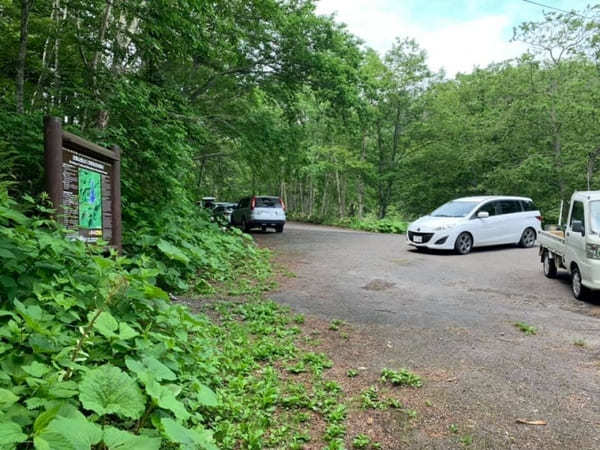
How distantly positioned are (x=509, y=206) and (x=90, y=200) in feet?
41.1

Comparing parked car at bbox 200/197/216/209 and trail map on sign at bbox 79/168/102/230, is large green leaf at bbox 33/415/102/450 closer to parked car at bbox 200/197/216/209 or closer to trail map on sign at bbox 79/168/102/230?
trail map on sign at bbox 79/168/102/230

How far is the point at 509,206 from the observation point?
42.9ft

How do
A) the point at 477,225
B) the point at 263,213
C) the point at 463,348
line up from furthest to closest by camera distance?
1. the point at 263,213
2. the point at 477,225
3. the point at 463,348

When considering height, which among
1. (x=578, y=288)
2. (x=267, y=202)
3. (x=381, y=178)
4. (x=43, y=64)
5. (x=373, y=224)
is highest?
(x=381, y=178)

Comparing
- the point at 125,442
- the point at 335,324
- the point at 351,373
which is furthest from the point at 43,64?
the point at 125,442

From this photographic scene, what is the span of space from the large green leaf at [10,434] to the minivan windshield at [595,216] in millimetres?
7791

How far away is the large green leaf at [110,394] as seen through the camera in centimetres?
192

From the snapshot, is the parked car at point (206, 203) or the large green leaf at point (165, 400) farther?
the parked car at point (206, 203)

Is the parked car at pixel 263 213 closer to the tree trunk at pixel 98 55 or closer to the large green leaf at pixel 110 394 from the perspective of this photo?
the tree trunk at pixel 98 55

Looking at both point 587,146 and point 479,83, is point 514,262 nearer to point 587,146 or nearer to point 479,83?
point 587,146

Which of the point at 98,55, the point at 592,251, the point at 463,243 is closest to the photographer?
the point at 592,251

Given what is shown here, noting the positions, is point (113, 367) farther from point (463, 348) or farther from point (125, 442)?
point (463, 348)

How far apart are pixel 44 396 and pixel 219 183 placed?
31.8 m

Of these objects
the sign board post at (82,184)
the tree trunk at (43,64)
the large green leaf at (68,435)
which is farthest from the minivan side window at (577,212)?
the tree trunk at (43,64)
